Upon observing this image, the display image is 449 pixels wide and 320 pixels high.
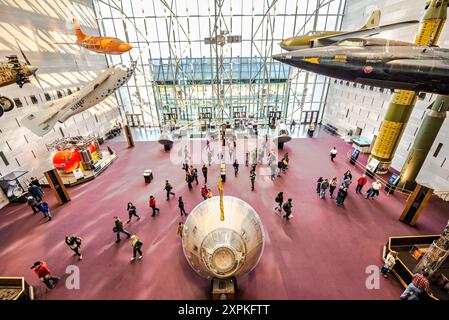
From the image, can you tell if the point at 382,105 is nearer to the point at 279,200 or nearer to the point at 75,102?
the point at 279,200

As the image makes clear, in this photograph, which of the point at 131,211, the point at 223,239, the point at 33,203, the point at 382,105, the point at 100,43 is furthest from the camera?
the point at 382,105

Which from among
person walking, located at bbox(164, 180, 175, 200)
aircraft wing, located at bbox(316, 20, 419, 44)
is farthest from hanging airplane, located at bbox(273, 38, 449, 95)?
person walking, located at bbox(164, 180, 175, 200)

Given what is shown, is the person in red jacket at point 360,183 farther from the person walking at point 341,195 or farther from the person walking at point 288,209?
the person walking at point 288,209

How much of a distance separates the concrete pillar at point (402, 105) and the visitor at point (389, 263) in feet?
23.3

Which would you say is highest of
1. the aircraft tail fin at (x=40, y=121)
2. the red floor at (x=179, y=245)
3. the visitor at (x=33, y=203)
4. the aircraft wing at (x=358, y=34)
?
the aircraft wing at (x=358, y=34)

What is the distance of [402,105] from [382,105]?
385 cm

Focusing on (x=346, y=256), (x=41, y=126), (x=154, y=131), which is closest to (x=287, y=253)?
(x=346, y=256)

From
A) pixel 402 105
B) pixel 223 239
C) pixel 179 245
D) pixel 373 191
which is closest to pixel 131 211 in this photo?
pixel 179 245

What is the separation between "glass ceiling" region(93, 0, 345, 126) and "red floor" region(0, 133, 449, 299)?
1061 cm

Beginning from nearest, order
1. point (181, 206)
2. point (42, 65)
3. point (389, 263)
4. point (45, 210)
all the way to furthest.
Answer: point (389, 263) < point (181, 206) < point (45, 210) < point (42, 65)

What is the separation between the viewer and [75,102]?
11.3 metres

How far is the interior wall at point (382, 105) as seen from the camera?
411 inches

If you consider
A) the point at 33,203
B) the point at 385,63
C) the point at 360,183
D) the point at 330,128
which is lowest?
the point at 330,128

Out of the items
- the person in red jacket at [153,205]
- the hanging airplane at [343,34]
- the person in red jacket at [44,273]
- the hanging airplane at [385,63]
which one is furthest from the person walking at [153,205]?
the hanging airplane at [343,34]
